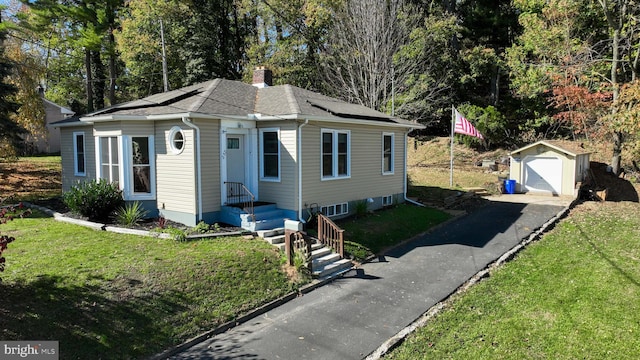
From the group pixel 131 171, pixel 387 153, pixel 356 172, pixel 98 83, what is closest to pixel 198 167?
pixel 131 171

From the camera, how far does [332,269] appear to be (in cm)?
955

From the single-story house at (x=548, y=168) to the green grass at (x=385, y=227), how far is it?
335 inches

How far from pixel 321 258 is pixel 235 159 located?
430 centimetres

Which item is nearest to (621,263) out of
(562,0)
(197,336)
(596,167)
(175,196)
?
(197,336)

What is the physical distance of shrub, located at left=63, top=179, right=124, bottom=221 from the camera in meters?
11.4

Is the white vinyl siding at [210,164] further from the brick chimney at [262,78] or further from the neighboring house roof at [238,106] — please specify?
the brick chimney at [262,78]

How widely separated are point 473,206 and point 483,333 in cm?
1151

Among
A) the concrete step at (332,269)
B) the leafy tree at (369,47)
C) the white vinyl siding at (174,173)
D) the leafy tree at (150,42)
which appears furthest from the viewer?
the leafy tree at (150,42)

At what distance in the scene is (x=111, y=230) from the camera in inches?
413

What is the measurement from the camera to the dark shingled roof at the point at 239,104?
38.1 feet

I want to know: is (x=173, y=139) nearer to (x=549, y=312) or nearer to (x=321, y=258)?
(x=321, y=258)

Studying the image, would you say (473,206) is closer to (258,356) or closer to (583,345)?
(583,345)

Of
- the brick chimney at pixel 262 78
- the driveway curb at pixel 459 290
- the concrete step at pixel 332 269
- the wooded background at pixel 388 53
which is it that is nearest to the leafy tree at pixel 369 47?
the wooded background at pixel 388 53

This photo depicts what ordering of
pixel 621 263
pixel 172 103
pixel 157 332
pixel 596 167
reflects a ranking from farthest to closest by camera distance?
pixel 596 167 → pixel 172 103 → pixel 621 263 → pixel 157 332
